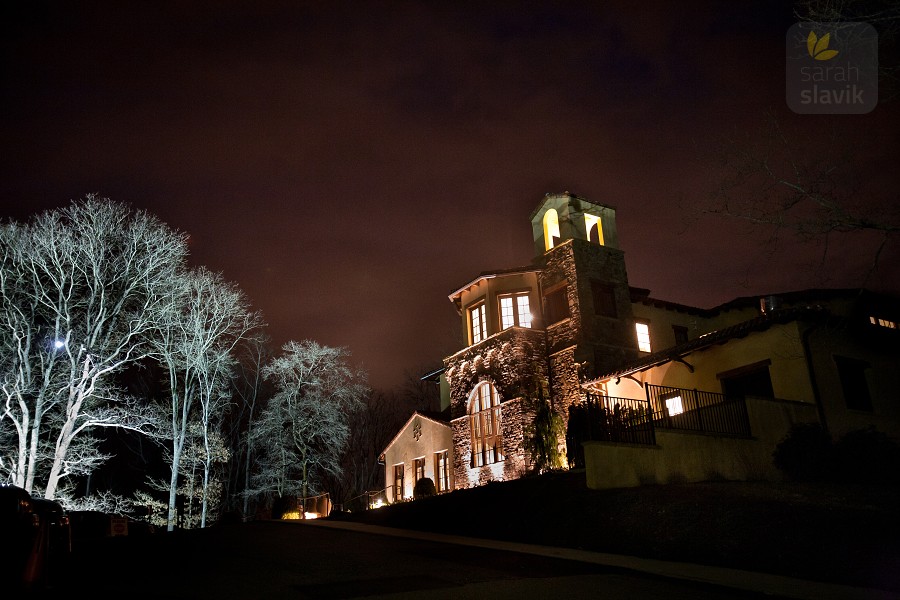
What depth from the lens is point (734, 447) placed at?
53.2 ft

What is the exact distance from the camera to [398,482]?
102ft

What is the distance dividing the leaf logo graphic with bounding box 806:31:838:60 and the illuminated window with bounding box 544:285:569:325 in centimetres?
1376

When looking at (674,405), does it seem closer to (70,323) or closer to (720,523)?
(720,523)

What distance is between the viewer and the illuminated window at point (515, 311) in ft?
81.3

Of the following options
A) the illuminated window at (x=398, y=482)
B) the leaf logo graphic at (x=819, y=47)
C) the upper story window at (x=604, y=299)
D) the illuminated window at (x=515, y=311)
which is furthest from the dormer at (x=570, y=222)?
the leaf logo graphic at (x=819, y=47)

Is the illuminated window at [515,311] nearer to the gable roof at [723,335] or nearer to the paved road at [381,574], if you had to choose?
the gable roof at [723,335]

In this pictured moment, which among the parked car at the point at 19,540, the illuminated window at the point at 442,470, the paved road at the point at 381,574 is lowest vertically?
the paved road at the point at 381,574

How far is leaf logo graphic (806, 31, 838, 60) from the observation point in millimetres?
10773

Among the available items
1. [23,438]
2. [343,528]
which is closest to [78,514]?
[23,438]

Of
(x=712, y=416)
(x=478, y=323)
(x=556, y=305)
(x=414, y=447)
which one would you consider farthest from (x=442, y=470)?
(x=712, y=416)

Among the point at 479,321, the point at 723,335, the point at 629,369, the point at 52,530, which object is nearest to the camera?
the point at 52,530

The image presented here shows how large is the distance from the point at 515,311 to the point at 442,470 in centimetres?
857

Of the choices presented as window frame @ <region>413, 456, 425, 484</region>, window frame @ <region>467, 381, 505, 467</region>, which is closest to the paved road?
window frame @ <region>467, 381, 505, 467</region>

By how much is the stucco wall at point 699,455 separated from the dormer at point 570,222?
10796 millimetres
